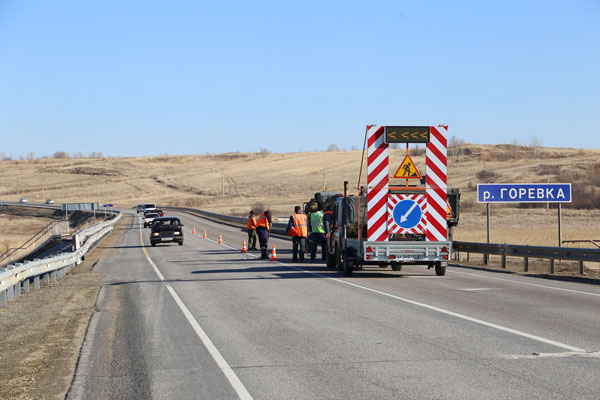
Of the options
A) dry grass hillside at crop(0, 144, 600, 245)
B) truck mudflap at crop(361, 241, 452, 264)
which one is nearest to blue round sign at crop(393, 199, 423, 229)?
truck mudflap at crop(361, 241, 452, 264)

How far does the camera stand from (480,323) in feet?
37.6

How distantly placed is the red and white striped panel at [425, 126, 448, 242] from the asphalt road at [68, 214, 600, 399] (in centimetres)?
131

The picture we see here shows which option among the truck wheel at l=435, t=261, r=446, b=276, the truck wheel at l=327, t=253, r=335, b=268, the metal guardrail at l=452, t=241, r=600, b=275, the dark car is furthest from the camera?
the dark car

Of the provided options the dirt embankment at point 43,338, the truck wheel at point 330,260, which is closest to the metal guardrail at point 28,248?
the truck wheel at point 330,260

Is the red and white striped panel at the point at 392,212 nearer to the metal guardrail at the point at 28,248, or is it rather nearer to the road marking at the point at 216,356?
the road marking at the point at 216,356

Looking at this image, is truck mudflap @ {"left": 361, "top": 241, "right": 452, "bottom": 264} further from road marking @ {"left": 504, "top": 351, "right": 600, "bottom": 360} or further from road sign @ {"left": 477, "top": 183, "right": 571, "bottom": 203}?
road marking @ {"left": 504, "top": 351, "right": 600, "bottom": 360}

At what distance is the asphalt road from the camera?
24.7 feet

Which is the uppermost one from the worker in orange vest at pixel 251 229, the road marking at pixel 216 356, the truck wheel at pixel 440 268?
the worker in orange vest at pixel 251 229

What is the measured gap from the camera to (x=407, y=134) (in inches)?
734

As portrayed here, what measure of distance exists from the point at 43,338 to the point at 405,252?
9.94 m

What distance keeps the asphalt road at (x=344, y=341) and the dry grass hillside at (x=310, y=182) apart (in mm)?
22918

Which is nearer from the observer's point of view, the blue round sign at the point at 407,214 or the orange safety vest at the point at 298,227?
the blue round sign at the point at 407,214

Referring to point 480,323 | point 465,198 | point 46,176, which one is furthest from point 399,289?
point 46,176

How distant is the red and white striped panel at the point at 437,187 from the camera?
62.4 ft
